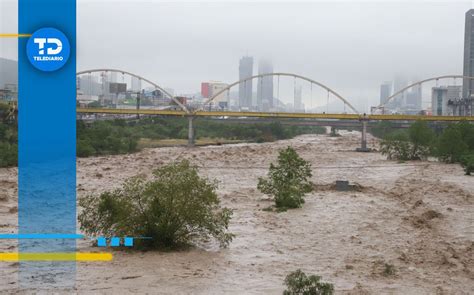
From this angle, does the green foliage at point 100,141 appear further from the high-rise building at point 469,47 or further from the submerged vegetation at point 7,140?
the high-rise building at point 469,47

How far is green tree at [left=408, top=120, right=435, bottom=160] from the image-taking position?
5541 centimetres

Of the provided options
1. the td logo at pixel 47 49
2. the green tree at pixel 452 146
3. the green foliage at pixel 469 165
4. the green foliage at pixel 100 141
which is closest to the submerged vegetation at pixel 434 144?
the green tree at pixel 452 146

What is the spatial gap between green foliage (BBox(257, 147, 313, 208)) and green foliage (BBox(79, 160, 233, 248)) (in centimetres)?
822

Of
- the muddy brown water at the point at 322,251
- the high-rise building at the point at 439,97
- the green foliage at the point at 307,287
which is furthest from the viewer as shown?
the high-rise building at the point at 439,97

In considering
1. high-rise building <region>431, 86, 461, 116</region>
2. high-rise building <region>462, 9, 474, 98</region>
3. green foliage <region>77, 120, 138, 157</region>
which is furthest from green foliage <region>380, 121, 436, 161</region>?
high-rise building <region>462, 9, 474, 98</region>

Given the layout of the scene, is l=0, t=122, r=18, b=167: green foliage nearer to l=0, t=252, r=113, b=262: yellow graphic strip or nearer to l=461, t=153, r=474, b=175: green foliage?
l=0, t=252, r=113, b=262: yellow graphic strip

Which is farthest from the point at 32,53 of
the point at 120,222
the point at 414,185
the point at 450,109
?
the point at 450,109

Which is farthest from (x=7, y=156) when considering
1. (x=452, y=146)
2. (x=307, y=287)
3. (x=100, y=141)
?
(x=307, y=287)

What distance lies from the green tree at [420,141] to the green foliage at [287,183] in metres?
31.1

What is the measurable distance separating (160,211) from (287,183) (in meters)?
A: 10.7

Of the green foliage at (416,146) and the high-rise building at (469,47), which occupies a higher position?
the high-rise building at (469,47)

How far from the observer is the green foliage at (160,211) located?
14945mm

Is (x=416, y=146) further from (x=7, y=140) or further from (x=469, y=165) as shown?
(x=7, y=140)

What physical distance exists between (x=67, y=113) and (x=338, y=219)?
1513cm
